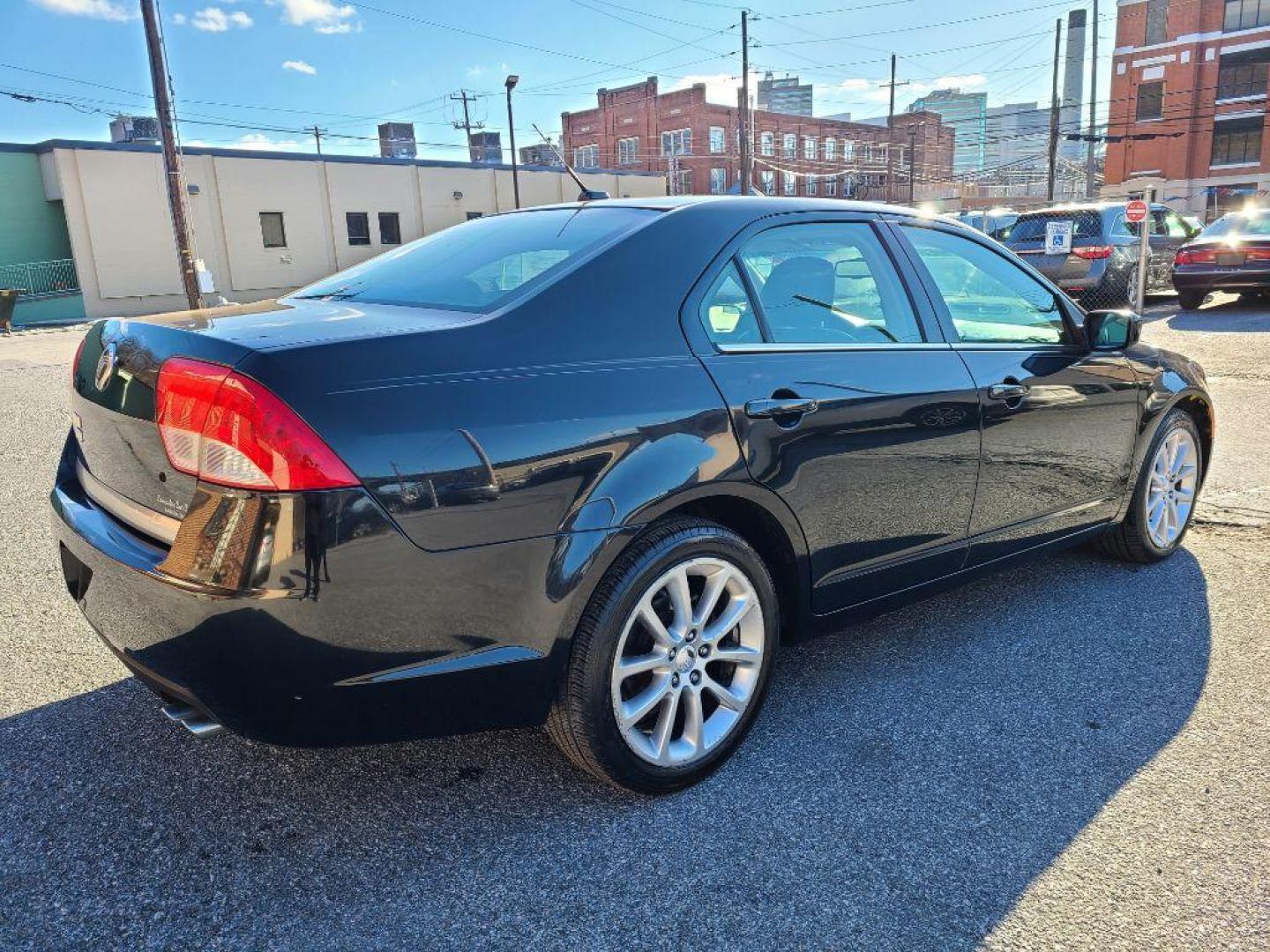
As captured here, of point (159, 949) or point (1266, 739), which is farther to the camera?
point (1266, 739)

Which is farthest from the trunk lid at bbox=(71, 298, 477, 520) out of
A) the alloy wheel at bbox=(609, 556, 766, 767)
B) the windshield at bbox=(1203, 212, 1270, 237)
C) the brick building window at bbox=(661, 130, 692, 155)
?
the brick building window at bbox=(661, 130, 692, 155)

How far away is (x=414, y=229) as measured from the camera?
38.7 metres

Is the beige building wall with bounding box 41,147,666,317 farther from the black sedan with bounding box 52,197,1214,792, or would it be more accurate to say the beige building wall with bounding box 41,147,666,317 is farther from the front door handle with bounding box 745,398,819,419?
the front door handle with bounding box 745,398,819,419

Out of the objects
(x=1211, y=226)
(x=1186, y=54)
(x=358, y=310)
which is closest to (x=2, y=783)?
(x=358, y=310)

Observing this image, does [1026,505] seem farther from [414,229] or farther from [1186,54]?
[1186,54]

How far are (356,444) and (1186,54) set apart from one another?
6126cm

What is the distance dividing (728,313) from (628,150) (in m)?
61.9

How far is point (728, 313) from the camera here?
2678mm

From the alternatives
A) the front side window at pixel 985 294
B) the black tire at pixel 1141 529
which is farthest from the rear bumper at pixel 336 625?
the black tire at pixel 1141 529

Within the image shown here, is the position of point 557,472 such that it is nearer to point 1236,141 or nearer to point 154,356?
point 154,356

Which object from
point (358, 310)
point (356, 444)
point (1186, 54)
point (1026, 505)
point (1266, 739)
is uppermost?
point (1186, 54)

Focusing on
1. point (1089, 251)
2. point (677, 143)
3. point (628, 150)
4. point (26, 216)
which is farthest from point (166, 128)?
point (628, 150)

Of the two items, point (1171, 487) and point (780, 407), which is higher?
point (780, 407)

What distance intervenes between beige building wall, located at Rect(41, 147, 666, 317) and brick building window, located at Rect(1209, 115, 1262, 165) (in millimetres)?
34915
